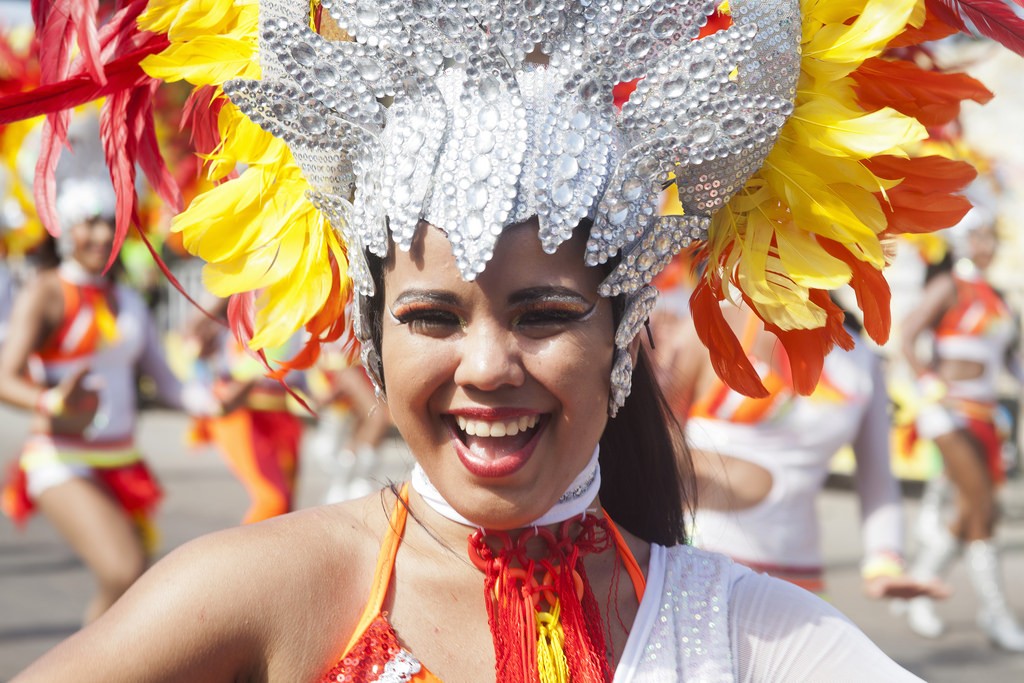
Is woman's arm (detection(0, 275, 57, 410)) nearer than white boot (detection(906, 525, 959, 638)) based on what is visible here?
Yes

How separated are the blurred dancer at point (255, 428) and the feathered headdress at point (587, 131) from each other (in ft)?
14.2

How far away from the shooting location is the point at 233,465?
6957 millimetres

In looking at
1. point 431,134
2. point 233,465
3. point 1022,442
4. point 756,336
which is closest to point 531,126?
point 431,134

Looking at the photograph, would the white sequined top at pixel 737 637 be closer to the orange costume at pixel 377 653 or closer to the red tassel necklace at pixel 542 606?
the red tassel necklace at pixel 542 606

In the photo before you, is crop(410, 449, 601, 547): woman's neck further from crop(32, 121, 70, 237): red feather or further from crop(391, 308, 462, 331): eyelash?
crop(32, 121, 70, 237): red feather

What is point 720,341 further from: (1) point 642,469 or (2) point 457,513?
(2) point 457,513

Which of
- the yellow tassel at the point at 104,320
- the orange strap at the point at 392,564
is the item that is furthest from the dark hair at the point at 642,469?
the yellow tassel at the point at 104,320

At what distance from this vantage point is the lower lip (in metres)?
1.78

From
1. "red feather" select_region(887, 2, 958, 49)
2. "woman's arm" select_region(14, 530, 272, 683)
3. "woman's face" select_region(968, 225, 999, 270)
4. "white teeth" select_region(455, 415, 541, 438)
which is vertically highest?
"woman's face" select_region(968, 225, 999, 270)

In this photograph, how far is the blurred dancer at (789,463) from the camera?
421 centimetres

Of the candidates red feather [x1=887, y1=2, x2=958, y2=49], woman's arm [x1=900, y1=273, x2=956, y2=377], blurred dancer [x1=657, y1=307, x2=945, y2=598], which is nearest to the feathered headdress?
red feather [x1=887, y1=2, x2=958, y2=49]

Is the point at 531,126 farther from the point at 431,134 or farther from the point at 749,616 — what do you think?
the point at 749,616

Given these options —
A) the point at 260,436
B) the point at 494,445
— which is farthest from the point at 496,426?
the point at 260,436

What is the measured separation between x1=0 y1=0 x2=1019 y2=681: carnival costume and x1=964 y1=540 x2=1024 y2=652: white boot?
503 centimetres
